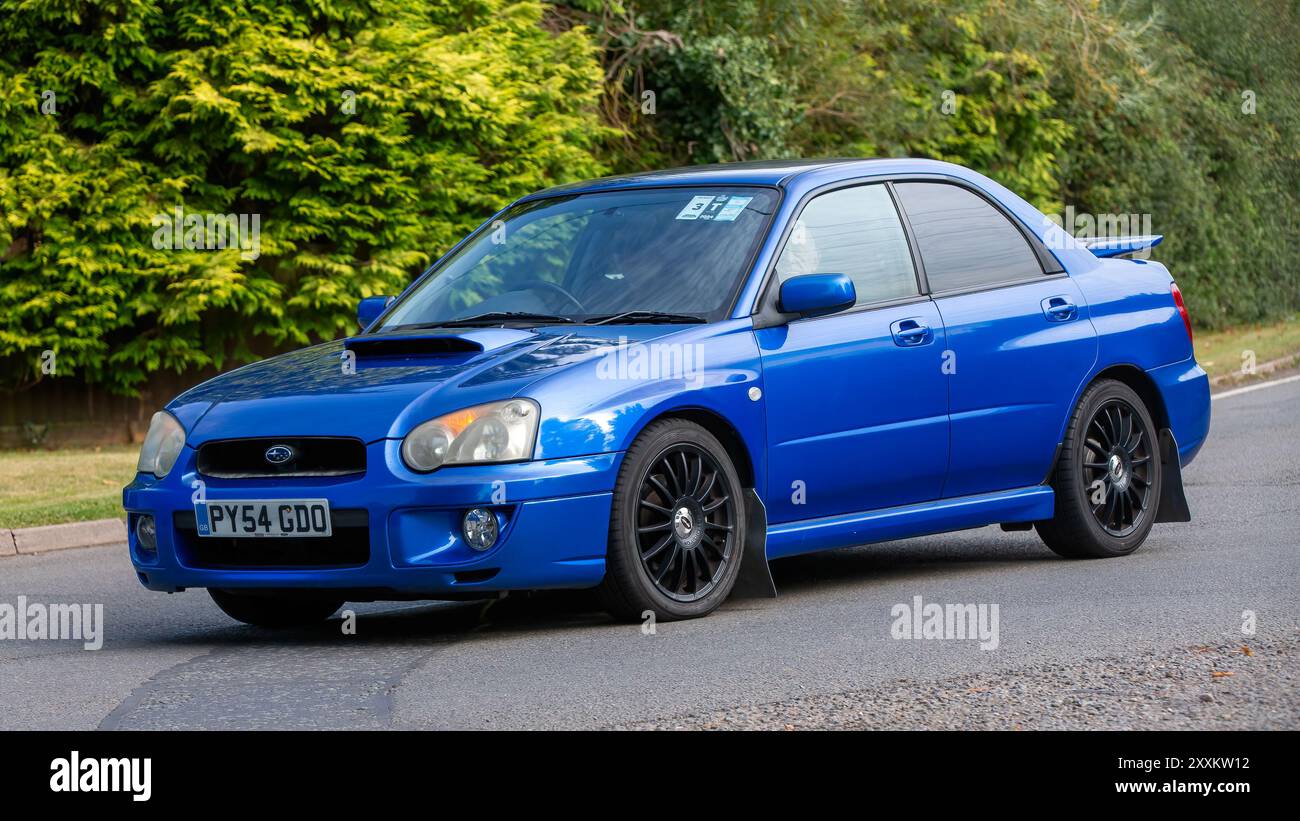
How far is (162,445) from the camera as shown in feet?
22.9

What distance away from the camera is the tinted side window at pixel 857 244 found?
25.1 ft

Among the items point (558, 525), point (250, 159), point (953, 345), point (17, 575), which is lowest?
point (17, 575)

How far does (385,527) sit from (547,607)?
1.39 m

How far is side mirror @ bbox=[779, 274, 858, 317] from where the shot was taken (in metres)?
7.17

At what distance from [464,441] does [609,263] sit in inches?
55.8

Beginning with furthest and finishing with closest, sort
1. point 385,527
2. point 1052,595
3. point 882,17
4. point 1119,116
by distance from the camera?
point 1119,116, point 882,17, point 1052,595, point 385,527

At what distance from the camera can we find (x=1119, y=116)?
1062 inches

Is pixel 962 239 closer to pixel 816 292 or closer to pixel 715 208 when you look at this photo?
pixel 715 208

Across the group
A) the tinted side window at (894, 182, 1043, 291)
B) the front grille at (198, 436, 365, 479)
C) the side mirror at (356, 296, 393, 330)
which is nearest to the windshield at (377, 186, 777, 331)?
the side mirror at (356, 296, 393, 330)

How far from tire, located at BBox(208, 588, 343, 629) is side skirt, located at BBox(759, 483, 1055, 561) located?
1.76 metres

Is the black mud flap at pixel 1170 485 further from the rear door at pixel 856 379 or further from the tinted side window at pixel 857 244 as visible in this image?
the tinted side window at pixel 857 244

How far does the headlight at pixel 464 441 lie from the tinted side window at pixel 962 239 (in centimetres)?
234
